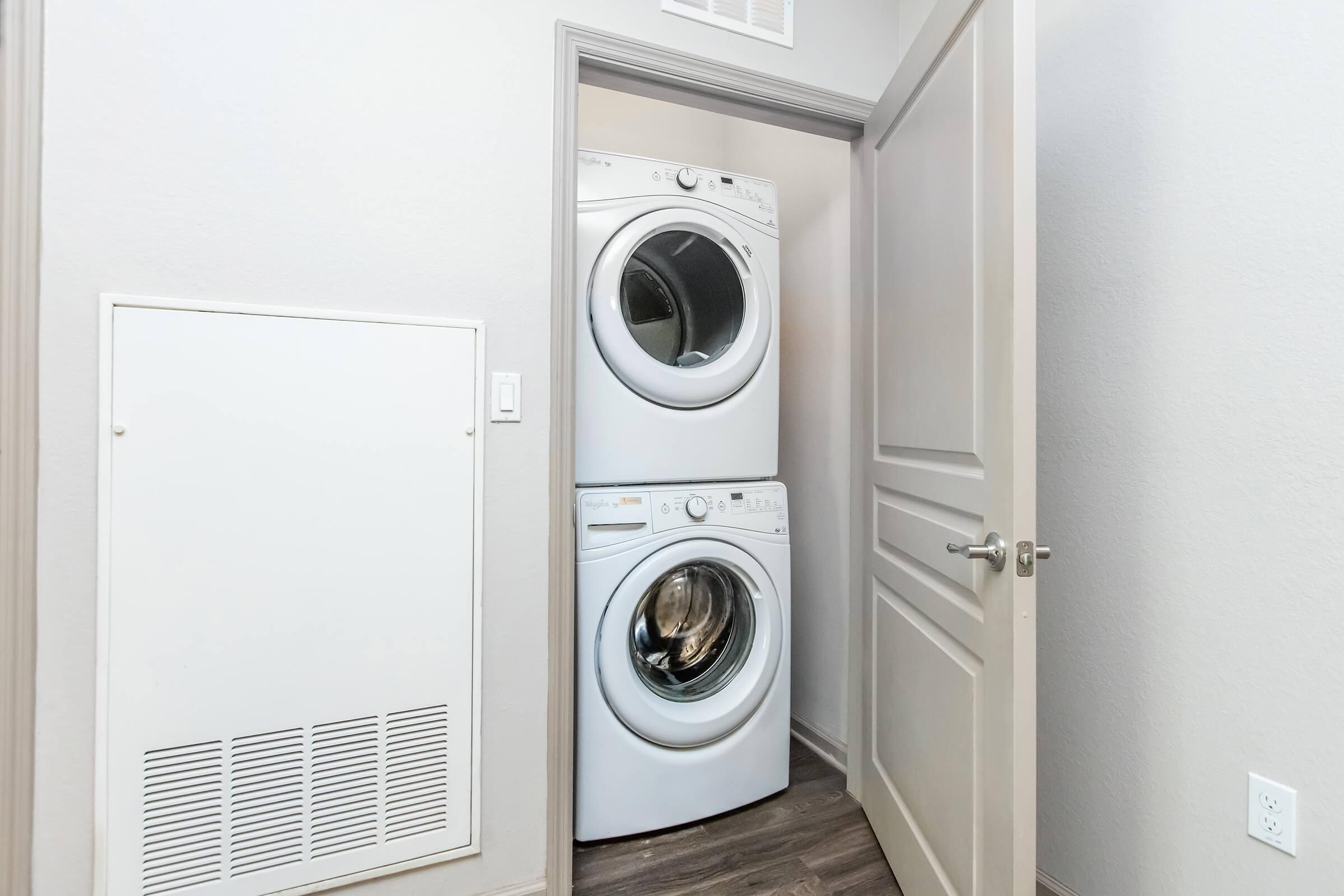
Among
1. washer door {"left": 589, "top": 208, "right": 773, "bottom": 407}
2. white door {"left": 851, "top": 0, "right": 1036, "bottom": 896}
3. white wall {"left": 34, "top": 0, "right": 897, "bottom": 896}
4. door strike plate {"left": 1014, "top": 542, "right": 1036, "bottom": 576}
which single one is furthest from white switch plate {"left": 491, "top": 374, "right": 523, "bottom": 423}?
door strike plate {"left": 1014, "top": 542, "right": 1036, "bottom": 576}

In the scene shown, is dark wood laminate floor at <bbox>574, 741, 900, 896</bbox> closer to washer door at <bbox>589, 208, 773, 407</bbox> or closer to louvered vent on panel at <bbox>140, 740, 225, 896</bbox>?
louvered vent on panel at <bbox>140, 740, 225, 896</bbox>

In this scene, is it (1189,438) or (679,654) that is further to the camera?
(679,654)

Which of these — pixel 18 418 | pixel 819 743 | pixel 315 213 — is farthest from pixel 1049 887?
pixel 18 418

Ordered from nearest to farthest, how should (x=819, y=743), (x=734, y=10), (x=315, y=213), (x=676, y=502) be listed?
1. (x=315, y=213)
2. (x=734, y=10)
3. (x=676, y=502)
4. (x=819, y=743)

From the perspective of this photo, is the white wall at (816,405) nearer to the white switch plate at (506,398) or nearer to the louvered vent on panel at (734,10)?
the louvered vent on panel at (734,10)

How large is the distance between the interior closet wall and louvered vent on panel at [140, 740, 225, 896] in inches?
63.0

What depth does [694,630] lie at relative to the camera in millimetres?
1824

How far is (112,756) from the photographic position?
1.08 meters

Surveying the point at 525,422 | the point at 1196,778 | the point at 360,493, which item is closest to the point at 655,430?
the point at 525,422

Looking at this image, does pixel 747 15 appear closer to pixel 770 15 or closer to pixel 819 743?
pixel 770 15

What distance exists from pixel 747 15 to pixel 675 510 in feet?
4.13

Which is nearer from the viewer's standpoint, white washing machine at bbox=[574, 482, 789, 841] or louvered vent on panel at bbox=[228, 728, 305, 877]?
louvered vent on panel at bbox=[228, 728, 305, 877]

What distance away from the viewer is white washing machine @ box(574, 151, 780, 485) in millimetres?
1584

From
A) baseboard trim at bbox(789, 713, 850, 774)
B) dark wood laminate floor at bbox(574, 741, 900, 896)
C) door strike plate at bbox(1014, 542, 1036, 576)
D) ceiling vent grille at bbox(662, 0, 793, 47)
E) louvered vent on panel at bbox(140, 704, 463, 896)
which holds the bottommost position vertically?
dark wood laminate floor at bbox(574, 741, 900, 896)
